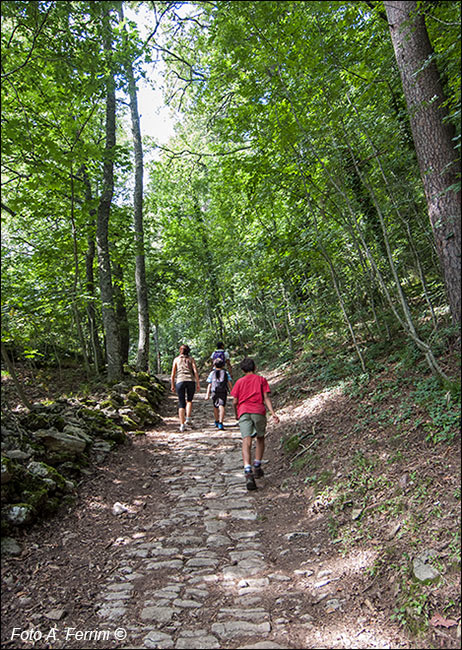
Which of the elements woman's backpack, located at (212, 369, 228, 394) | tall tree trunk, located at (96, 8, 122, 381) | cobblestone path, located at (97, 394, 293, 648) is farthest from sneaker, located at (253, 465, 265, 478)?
tall tree trunk, located at (96, 8, 122, 381)

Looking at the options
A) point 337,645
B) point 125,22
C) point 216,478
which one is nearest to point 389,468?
point 337,645

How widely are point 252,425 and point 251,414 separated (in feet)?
0.53

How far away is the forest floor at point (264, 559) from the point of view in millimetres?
2535

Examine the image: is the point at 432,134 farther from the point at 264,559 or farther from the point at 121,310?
the point at 121,310

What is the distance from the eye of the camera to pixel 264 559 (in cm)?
357

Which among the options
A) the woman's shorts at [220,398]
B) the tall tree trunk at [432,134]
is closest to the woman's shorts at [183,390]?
the woman's shorts at [220,398]

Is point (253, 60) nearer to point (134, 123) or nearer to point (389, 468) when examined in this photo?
point (389, 468)

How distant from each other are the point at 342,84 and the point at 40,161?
4.97 m

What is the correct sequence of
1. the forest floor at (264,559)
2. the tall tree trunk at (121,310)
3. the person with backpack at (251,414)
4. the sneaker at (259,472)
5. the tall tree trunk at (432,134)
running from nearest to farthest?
the forest floor at (264,559) < the tall tree trunk at (432,134) < the person with backpack at (251,414) < the sneaker at (259,472) < the tall tree trunk at (121,310)

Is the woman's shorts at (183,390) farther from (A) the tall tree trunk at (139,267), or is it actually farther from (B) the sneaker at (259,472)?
(A) the tall tree trunk at (139,267)

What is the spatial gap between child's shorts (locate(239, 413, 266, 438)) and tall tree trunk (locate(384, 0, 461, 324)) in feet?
9.42

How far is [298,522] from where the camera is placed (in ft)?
13.4

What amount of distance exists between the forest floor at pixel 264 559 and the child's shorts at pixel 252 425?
77 centimetres

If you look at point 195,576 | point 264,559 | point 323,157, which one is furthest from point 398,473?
point 323,157
